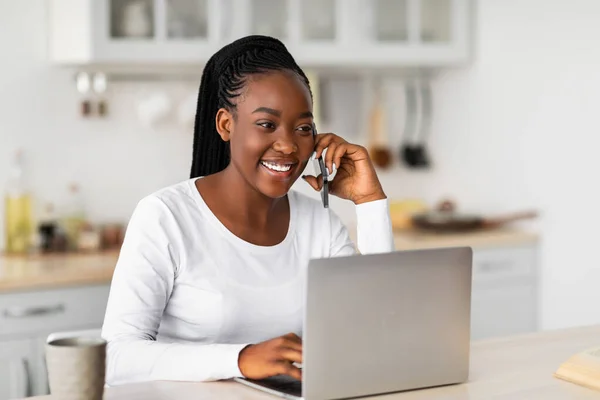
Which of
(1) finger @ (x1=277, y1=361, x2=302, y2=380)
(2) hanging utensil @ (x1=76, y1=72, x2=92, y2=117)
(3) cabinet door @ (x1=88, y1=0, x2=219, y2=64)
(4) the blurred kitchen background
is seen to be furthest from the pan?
(1) finger @ (x1=277, y1=361, x2=302, y2=380)

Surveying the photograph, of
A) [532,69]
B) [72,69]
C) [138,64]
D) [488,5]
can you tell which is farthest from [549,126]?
[72,69]

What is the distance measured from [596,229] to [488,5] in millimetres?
1040

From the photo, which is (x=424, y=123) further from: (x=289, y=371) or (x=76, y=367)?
(x=76, y=367)

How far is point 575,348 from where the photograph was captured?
1.86 m

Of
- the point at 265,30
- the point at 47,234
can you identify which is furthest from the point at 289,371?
the point at 265,30

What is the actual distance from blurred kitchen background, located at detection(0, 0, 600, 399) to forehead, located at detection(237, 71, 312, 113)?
1.33 meters

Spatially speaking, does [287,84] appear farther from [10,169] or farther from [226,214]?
[10,169]

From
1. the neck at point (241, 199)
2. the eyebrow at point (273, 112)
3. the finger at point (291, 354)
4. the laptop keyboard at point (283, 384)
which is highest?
the eyebrow at point (273, 112)

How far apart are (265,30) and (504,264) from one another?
4.15 ft

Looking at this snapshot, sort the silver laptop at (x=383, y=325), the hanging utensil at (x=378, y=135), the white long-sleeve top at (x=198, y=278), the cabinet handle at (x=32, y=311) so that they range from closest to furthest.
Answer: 1. the silver laptop at (x=383, y=325)
2. the white long-sleeve top at (x=198, y=278)
3. the cabinet handle at (x=32, y=311)
4. the hanging utensil at (x=378, y=135)

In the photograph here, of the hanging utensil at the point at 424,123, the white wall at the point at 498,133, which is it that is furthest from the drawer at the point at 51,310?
the hanging utensil at the point at 424,123

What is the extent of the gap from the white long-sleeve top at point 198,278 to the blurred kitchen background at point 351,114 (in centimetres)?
119

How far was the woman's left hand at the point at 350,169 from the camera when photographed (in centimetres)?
204

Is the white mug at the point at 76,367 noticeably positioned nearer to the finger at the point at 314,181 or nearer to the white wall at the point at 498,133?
the finger at the point at 314,181
